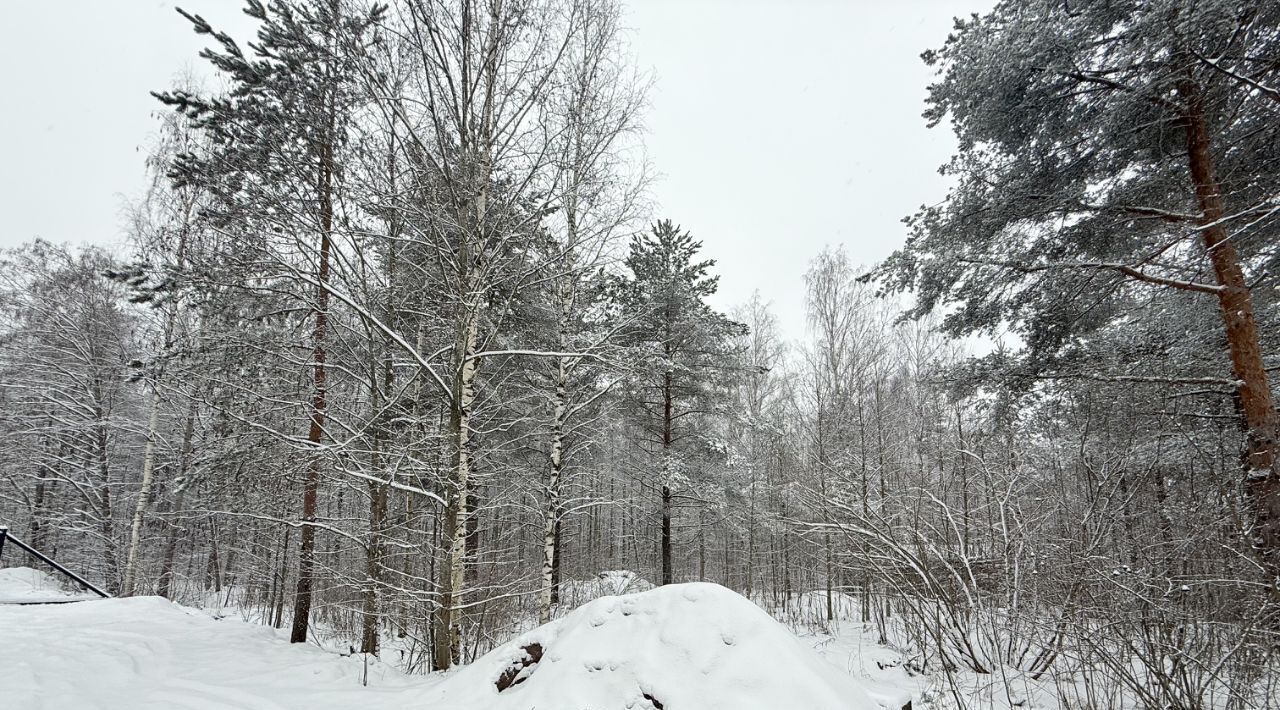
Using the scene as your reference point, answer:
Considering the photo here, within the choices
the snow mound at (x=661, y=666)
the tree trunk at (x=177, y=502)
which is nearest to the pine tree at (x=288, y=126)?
the snow mound at (x=661, y=666)

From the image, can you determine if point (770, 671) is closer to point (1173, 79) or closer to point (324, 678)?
point (324, 678)

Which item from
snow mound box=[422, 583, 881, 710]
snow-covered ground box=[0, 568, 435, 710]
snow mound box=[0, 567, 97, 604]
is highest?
snow mound box=[422, 583, 881, 710]

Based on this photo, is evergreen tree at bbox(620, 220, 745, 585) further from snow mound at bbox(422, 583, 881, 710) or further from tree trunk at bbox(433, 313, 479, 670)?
snow mound at bbox(422, 583, 881, 710)

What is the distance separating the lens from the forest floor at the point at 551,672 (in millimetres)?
3086

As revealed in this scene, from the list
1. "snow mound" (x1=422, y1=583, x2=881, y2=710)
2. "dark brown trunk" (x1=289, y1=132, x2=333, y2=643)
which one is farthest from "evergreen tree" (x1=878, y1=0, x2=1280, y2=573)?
"dark brown trunk" (x1=289, y1=132, x2=333, y2=643)

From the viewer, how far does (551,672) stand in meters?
3.47

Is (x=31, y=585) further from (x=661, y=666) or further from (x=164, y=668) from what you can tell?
(x=661, y=666)

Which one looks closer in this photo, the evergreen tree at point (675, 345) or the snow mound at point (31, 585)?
the snow mound at point (31, 585)

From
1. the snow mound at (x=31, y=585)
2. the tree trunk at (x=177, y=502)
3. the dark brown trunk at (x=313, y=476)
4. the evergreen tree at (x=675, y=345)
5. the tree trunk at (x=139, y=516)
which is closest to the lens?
the dark brown trunk at (x=313, y=476)

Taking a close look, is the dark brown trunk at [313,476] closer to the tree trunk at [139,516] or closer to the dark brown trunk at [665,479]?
the tree trunk at [139,516]

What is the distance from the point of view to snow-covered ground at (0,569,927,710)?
10.1 ft

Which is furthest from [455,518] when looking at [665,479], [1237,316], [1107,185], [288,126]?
[1107,185]

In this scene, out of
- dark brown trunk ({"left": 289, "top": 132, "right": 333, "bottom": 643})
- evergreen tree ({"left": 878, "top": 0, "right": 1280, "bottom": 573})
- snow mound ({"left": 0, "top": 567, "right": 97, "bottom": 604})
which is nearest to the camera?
evergreen tree ({"left": 878, "top": 0, "right": 1280, "bottom": 573})

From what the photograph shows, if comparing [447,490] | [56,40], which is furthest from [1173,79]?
[56,40]
